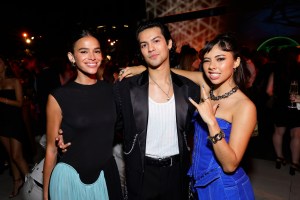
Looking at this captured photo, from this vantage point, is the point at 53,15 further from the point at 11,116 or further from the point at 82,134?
the point at 82,134

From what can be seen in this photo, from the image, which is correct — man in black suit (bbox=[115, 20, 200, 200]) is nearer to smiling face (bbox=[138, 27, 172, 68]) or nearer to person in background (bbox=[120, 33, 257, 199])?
smiling face (bbox=[138, 27, 172, 68])

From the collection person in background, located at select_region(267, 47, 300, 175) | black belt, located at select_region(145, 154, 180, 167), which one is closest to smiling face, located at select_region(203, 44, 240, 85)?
black belt, located at select_region(145, 154, 180, 167)

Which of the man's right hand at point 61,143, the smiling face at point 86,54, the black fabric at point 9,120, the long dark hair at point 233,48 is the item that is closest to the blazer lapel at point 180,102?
the long dark hair at point 233,48

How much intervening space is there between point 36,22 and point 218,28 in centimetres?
714

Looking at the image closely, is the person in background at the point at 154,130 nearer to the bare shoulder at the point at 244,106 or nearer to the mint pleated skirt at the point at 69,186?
the mint pleated skirt at the point at 69,186

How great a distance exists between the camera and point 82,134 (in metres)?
1.86

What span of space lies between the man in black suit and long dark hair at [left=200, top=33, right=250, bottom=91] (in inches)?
15.4

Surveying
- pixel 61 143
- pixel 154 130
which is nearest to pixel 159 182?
pixel 154 130

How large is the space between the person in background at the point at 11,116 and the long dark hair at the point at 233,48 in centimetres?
287

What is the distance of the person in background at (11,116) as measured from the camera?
12.0 ft

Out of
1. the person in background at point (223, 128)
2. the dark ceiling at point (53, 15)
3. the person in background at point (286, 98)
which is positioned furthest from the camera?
the dark ceiling at point (53, 15)

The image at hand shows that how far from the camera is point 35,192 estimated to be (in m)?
2.37

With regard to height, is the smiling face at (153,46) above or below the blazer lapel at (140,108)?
above

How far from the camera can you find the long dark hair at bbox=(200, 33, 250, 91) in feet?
6.23
